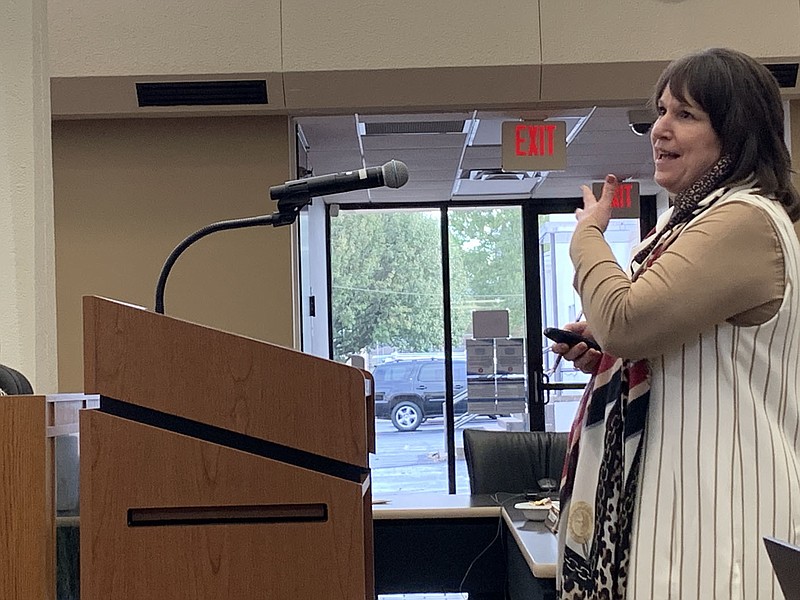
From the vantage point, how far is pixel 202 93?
3719 mm

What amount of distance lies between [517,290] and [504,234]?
442 millimetres

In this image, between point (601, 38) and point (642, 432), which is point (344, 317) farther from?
point (642, 432)

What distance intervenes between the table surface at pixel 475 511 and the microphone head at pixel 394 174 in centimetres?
127

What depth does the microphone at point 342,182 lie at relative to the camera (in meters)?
1.51


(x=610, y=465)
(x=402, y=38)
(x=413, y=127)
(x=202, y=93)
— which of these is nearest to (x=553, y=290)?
(x=413, y=127)

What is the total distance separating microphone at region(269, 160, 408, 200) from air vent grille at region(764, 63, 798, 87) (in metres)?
2.61

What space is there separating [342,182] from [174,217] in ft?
8.52

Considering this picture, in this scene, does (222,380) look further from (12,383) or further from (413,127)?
(413,127)

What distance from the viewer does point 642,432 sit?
1260 mm

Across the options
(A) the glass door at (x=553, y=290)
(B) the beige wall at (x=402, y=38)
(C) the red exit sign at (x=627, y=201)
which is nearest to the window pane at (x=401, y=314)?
(A) the glass door at (x=553, y=290)

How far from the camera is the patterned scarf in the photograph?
1.26 metres

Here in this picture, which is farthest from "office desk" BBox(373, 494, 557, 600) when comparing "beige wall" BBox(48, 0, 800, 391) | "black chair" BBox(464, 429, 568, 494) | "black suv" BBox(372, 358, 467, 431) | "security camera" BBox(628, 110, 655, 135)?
"black suv" BBox(372, 358, 467, 431)

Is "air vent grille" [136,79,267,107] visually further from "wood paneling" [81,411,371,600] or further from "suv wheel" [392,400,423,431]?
"suv wheel" [392,400,423,431]

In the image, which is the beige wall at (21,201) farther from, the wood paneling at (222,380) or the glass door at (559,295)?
the glass door at (559,295)
